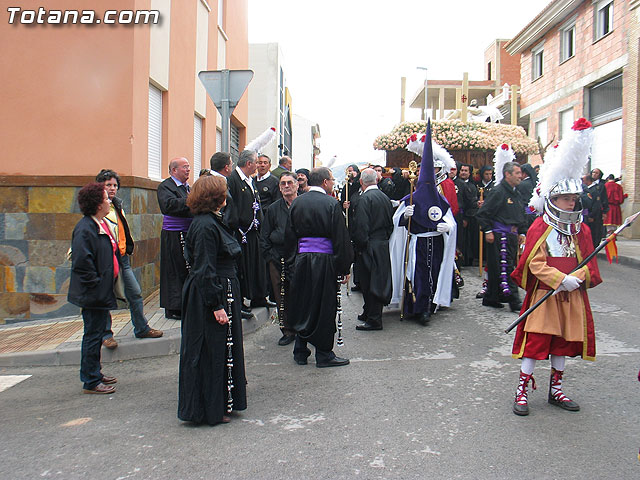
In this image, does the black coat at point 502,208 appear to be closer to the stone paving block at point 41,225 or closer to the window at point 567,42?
the stone paving block at point 41,225

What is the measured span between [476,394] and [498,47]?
1453 inches

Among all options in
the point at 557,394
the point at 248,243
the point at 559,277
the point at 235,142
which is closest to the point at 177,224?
the point at 248,243

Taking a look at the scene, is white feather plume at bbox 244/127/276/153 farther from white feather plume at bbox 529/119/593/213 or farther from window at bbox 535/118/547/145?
window at bbox 535/118/547/145

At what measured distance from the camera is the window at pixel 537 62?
25.6 m

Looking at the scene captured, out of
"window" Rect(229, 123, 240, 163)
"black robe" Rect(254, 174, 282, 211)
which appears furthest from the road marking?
"window" Rect(229, 123, 240, 163)

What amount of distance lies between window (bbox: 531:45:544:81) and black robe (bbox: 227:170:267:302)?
22.2 meters

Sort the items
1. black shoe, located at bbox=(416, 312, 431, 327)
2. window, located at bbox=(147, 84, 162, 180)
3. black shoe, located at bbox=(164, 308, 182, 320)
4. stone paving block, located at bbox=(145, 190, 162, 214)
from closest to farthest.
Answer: black shoe, located at bbox=(164, 308, 182, 320)
black shoe, located at bbox=(416, 312, 431, 327)
stone paving block, located at bbox=(145, 190, 162, 214)
window, located at bbox=(147, 84, 162, 180)

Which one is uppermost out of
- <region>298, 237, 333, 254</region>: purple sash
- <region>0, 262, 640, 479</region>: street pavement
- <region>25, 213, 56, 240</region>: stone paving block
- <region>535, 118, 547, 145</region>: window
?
<region>535, 118, 547, 145</region>: window

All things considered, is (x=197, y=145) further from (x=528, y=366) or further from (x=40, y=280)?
(x=528, y=366)

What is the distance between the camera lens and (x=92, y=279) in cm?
473

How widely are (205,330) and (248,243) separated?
311 centimetres

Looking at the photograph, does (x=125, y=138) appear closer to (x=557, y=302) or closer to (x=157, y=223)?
(x=157, y=223)

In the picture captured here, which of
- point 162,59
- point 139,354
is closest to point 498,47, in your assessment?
point 162,59

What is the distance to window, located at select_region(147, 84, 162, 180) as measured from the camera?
9.06 metres
